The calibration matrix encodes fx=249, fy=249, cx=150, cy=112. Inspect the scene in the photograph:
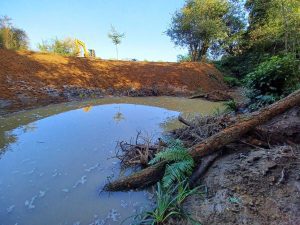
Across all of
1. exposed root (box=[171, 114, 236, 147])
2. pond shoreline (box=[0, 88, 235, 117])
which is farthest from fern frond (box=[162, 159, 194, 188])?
pond shoreline (box=[0, 88, 235, 117])

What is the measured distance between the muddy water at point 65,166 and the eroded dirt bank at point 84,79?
2004 mm

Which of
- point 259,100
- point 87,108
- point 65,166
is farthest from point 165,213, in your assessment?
point 87,108

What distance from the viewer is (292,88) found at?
5.06 m

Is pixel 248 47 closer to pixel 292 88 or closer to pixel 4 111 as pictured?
pixel 292 88

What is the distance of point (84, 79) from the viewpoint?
11047 millimetres

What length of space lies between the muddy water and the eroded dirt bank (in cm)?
200

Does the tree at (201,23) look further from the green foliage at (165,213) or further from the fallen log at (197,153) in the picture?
the green foliage at (165,213)

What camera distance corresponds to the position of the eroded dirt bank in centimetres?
874

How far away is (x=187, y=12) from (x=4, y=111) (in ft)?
47.1

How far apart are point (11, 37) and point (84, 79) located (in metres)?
10.5

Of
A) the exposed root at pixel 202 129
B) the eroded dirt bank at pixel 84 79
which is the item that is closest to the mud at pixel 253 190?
the exposed root at pixel 202 129

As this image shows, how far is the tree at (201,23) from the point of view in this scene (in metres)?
17.2

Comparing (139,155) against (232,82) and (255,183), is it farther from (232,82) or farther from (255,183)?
(232,82)

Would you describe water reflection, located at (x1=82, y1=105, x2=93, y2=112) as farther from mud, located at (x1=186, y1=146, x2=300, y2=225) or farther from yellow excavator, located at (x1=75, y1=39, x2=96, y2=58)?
yellow excavator, located at (x1=75, y1=39, x2=96, y2=58)
